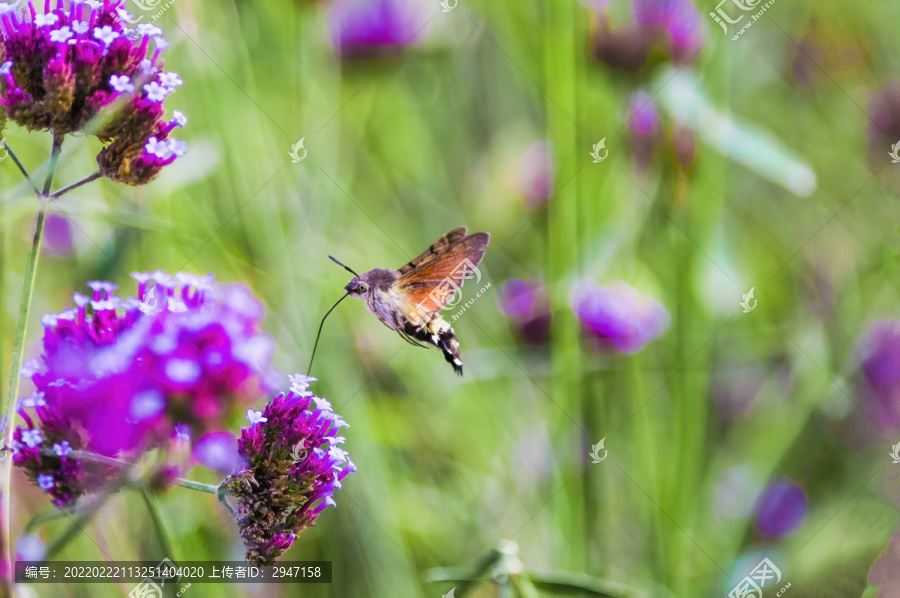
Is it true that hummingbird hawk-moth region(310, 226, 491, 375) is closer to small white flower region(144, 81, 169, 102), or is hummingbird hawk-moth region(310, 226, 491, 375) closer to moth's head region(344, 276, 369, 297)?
moth's head region(344, 276, 369, 297)

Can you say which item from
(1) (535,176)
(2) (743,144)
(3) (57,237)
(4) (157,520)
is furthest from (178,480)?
(1) (535,176)

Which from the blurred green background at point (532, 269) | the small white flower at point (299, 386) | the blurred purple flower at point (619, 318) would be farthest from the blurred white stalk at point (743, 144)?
the small white flower at point (299, 386)

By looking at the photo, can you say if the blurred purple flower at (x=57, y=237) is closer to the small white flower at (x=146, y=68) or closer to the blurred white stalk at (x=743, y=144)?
Answer: the small white flower at (x=146, y=68)

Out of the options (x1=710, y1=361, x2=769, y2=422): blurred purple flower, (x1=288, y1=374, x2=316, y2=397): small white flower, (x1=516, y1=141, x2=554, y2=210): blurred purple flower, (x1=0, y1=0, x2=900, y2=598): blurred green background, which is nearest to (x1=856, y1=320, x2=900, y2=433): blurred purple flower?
(x1=0, y1=0, x2=900, y2=598): blurred green background

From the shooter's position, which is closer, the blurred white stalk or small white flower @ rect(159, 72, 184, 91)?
small white flower @ rect(159, 72, 184, 91)

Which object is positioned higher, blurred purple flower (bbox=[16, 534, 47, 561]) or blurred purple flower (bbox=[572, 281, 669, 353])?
Result: blurred purple flower (bbox=[572, 281, 669, 353])

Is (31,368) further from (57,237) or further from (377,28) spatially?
(377,28)

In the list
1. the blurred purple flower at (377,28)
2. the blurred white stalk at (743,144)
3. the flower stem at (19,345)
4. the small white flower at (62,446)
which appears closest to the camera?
the flower stem at (19,345)
